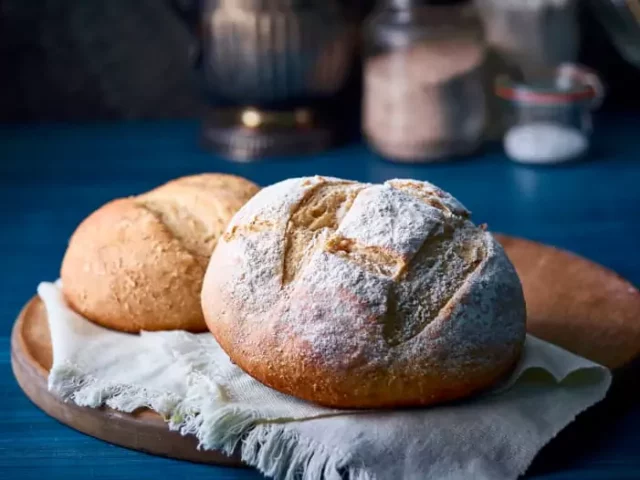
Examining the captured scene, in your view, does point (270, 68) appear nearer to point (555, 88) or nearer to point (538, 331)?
point (555, 88)

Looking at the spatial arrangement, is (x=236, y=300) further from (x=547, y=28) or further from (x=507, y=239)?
(x=547, y=28)

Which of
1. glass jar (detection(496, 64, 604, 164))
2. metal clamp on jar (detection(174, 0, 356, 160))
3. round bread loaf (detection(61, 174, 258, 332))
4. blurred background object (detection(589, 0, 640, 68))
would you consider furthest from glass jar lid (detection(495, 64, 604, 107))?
round bread loaf (detection(61, 174, 258, 332))

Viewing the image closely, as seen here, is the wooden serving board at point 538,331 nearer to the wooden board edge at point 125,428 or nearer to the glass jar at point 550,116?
the wooden board edge at point 125,428

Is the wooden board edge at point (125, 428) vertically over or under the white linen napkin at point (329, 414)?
under

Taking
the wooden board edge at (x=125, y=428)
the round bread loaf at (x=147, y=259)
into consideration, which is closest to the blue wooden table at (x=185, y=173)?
the wooden board edge at (x=125, y=428)

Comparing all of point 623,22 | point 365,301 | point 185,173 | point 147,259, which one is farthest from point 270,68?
point 365,301

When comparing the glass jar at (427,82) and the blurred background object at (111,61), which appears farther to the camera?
the blurred background object at (111,61)

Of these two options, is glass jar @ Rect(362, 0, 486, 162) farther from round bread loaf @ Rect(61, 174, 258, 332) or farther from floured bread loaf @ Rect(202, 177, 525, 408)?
floured bread loaf @ Rect(202, 177, 525, 408)
